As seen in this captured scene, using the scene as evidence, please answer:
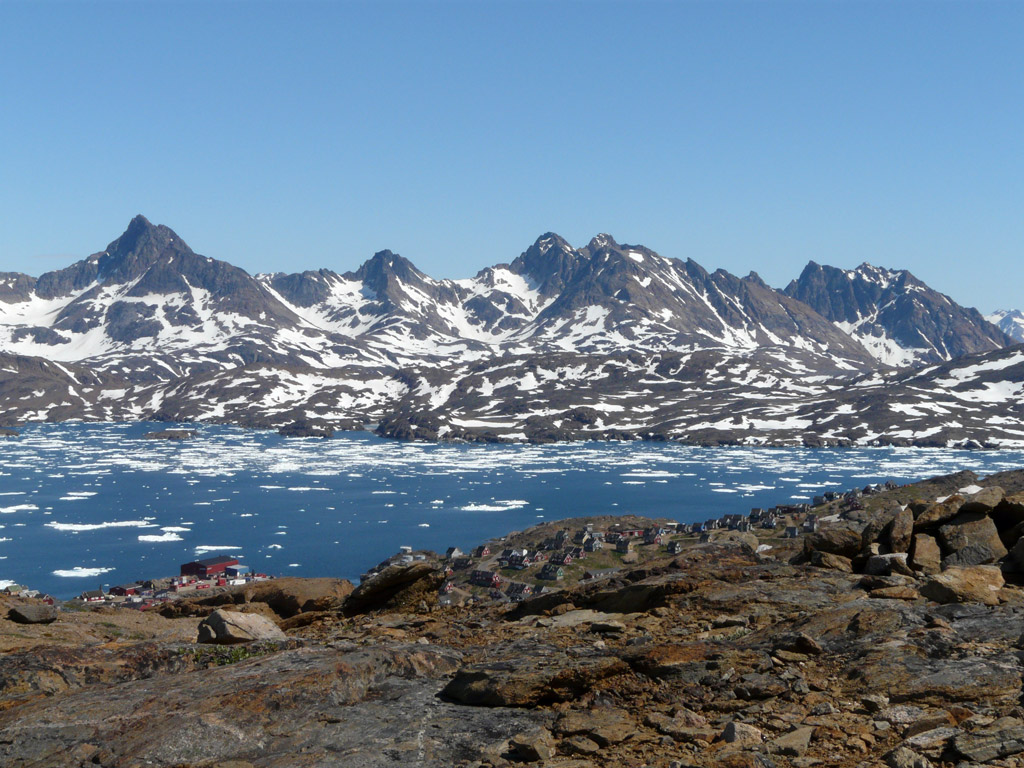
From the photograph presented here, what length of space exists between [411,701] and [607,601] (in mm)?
6602

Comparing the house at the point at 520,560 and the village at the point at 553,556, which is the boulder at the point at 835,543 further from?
the house at the point at 520,560

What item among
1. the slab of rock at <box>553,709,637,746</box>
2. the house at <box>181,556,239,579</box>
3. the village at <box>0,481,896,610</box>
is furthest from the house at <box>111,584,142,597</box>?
the slab of rock at <box>553,709,637,746</box>

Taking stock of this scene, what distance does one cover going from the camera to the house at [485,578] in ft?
316

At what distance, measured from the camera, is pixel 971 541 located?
17.4m

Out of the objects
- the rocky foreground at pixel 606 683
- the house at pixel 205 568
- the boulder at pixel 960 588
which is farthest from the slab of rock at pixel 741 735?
the house at pixel 205 568

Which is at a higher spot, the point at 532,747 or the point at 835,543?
the point at 835,543

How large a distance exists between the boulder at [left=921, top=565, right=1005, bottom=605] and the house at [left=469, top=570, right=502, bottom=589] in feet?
273

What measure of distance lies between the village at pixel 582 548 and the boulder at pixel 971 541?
232 ft

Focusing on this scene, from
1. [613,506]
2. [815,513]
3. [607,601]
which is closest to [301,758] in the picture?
[607,601]

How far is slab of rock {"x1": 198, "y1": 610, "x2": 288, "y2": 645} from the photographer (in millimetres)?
15766

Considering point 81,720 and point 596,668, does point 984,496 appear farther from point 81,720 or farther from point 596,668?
point 81,720

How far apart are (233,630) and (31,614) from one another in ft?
21.4

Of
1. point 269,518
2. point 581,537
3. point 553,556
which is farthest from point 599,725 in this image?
point 269,518

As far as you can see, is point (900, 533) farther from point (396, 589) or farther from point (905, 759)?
point (396, 589)
